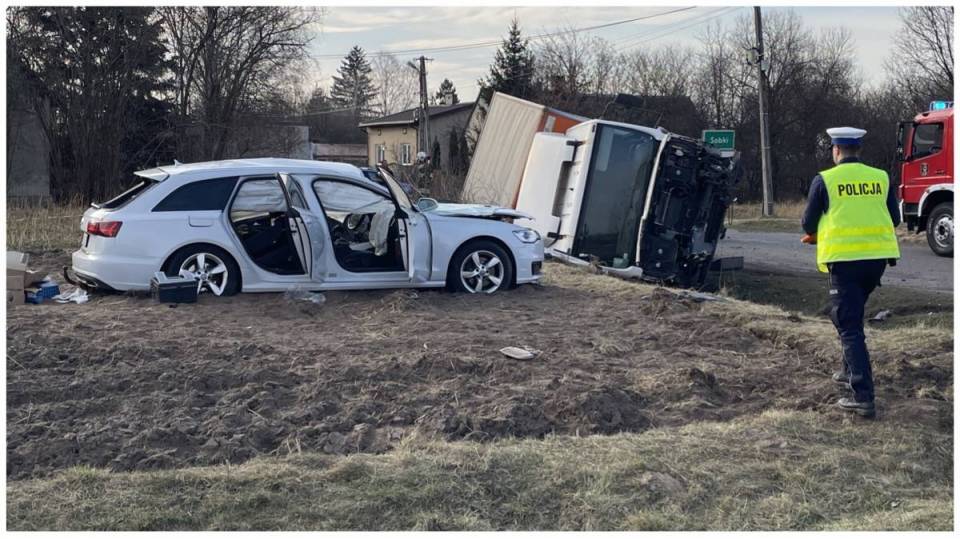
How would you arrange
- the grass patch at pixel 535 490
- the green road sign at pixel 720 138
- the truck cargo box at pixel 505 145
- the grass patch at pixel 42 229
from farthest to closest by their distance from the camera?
the truck cargo box at pixel 505 145 → the green road sign at pixel 720 138 → the grass patch at pixel 42 229 → the grass patch at pixel 535 490

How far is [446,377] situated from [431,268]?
3.56m

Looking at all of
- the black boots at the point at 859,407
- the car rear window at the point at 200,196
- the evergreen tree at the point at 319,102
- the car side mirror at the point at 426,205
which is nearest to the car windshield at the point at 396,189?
the car side mirror at the point at 426,205

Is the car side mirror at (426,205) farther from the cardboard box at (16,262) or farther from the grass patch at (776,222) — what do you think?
the grass patch at (776,222)

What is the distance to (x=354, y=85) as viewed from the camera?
88812 mm

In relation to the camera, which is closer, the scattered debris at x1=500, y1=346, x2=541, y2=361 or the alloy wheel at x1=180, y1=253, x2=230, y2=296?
the scattered debris at x1=500, y1=346, x2=541, y2=361

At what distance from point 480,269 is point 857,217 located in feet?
16.3

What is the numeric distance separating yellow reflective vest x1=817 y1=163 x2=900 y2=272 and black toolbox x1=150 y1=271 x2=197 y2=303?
5868 mm

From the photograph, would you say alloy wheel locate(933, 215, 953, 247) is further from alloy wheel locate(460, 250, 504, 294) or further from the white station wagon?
alloy wheel locate(460, 250, 504, 294)

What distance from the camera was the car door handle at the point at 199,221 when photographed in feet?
31.1

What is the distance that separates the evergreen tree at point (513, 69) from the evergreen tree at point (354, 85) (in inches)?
1406

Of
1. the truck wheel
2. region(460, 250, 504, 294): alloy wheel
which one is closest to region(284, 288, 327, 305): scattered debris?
region(460, 250, 504, 294): alloy wheel

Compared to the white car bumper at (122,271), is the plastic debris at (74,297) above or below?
below

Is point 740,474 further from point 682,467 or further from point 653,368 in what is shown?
point 653,368

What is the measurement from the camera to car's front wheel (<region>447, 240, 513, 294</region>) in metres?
10.2
